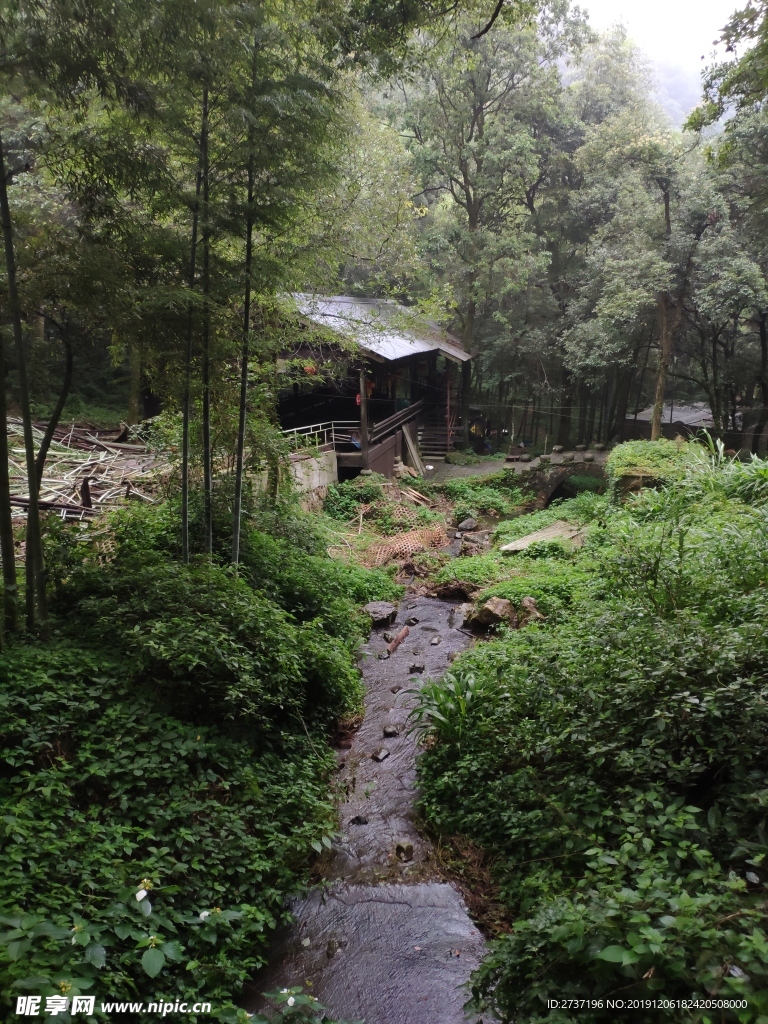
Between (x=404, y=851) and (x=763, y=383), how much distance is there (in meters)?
19.7

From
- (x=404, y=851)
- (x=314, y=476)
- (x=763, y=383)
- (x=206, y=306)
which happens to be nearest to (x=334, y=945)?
(x=404, y=851)

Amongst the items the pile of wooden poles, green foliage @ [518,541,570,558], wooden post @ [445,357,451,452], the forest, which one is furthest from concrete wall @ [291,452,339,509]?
wooden post @ [445,357,451,452]

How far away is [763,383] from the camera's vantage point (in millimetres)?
19625

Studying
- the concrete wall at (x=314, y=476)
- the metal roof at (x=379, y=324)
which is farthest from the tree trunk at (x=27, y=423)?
the concrete wall at (x=314, y=476)

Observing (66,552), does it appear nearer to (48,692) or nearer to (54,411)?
(54,411)

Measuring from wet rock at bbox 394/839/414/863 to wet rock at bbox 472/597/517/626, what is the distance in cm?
432

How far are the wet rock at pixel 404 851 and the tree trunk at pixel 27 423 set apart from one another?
373cm

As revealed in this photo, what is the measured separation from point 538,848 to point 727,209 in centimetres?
1871

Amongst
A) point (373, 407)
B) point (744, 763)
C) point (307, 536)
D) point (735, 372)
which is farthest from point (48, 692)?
point (735, 372)

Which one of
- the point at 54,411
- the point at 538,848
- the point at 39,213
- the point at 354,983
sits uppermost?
the point at 39,213

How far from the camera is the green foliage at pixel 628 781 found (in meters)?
2.88

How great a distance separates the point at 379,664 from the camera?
9.10 metres

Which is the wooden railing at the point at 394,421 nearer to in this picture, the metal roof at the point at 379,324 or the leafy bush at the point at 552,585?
the metal roof at the point at 379,324

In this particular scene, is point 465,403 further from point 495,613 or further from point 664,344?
point 495,613
